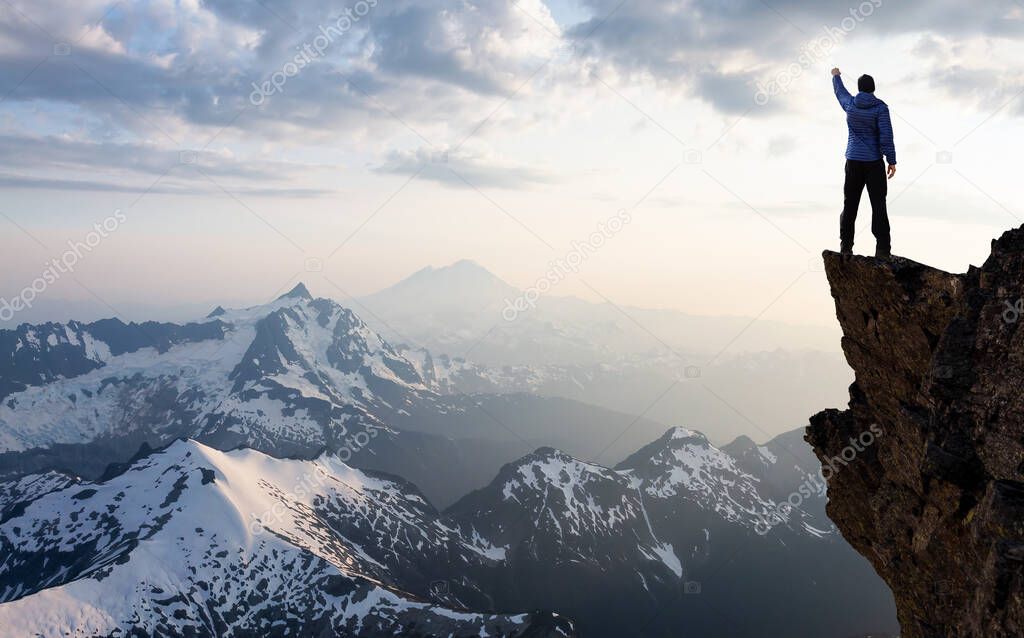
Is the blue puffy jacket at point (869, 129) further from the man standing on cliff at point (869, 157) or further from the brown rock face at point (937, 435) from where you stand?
the brown rock face at point (937, 435)

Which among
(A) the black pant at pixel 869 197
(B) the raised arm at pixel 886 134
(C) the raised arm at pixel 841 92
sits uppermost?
(C) the raised arm at pixel 841 92

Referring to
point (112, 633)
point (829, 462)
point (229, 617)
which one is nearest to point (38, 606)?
point (112, 633)

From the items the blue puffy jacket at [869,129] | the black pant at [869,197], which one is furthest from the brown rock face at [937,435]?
the blue puffy jacket at [869,129]

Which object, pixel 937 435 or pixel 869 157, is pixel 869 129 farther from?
pixel 937 435

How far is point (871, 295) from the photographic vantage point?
1795 centimetres


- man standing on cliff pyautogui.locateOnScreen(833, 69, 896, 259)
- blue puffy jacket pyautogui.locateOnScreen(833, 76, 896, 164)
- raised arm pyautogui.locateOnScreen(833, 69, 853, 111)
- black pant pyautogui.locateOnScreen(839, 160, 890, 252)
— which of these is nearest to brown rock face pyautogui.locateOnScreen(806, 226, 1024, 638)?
black pant pyautogui.locateOnScreen(839, 160, 890, 252)

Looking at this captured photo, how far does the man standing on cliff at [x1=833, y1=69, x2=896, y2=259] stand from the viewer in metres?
18.4

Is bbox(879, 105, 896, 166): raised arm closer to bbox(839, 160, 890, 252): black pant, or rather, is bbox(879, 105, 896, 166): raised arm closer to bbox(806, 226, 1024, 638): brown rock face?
bbox(839, 160, 890, 252): black pant

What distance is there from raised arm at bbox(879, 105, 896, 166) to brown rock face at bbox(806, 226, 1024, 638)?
11.0ft

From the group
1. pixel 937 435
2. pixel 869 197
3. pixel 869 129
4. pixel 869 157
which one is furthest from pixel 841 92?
pixel 937 435

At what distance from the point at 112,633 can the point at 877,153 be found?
203232mm

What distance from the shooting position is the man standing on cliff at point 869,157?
60.3ft

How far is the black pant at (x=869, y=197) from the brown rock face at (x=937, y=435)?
3.62 ft

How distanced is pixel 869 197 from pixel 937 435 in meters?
7.68
